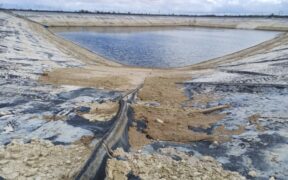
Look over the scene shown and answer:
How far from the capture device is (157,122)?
30.0ft

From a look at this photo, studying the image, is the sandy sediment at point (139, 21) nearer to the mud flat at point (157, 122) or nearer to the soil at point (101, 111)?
the mud flat at point (157, 122)

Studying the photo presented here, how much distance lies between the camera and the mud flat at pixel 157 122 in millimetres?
6609

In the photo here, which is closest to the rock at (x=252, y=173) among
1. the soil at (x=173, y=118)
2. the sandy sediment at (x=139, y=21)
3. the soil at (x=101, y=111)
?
the soil at (x=173, y=118)

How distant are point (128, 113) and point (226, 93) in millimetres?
4786

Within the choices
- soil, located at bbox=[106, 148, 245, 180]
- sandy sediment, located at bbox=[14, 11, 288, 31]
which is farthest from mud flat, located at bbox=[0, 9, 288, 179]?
sandy sediment, located at bbox=[14, 11, 288, 31]

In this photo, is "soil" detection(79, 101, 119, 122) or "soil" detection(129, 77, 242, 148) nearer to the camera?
"soil" detection(129, 77, 242, 148)

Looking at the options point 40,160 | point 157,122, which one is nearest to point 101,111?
point 157,122

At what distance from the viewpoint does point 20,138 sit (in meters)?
7.69

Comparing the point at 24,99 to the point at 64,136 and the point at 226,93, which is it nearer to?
the point at 64,136

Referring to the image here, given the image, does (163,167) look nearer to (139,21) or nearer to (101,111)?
(101,111)

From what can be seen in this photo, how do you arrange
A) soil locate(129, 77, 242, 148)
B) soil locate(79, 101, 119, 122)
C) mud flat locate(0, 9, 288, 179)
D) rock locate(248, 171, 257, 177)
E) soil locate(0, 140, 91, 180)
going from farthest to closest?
soil locate(79, 101, 119, 122) → soil locate(129, 77, 242, 148) → mud flat locate(0, 9, 288, 179) → rock locate(248, 171, 257, 177) → soil locate(0, 140, 91, 180)

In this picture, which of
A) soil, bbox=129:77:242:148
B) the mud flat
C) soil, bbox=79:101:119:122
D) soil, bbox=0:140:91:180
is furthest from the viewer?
soil, bbox=79:101:119:122

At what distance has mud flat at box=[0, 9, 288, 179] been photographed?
260 inches

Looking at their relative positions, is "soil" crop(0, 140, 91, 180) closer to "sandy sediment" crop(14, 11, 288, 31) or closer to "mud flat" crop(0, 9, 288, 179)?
"mud flat" crop(0, 9, 288, 179)
